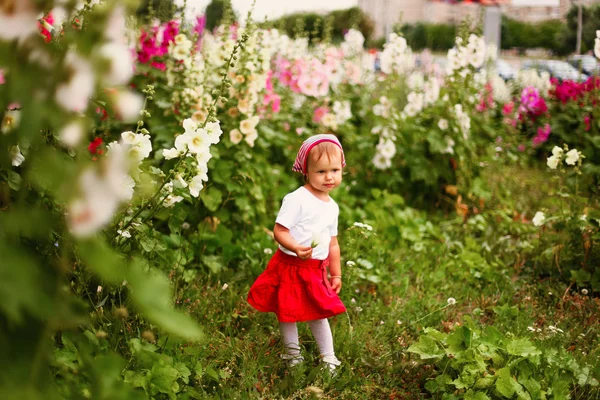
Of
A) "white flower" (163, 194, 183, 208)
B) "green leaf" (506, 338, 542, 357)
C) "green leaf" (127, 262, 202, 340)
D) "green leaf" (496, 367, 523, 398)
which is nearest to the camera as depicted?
"green leaf" (127, 262, 202, 340)

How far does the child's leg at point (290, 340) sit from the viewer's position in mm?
2543

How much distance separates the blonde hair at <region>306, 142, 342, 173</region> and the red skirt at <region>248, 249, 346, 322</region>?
0.41 meters

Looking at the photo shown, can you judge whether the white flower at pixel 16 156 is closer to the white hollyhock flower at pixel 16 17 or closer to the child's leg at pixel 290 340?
the white hollyhock flower at pixel 16 17

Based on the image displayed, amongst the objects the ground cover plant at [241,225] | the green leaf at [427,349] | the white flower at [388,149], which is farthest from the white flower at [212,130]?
the white flower at [388,149]

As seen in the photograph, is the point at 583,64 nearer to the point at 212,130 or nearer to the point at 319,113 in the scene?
the point at 319,113

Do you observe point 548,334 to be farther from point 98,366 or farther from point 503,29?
point 503,29

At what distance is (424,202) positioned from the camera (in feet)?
16.2

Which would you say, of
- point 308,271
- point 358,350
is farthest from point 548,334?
point 308,271

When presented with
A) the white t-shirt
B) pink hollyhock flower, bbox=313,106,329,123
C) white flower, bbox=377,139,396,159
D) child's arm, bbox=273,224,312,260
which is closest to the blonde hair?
the white t-shirt

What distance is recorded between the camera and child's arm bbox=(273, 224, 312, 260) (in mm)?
2414

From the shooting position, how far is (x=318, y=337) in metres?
2.56

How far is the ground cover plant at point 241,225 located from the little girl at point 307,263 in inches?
5.0

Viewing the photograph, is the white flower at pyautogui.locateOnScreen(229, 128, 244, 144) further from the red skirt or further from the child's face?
the red skirt

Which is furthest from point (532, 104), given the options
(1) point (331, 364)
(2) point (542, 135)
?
(1) point (331, 364)
